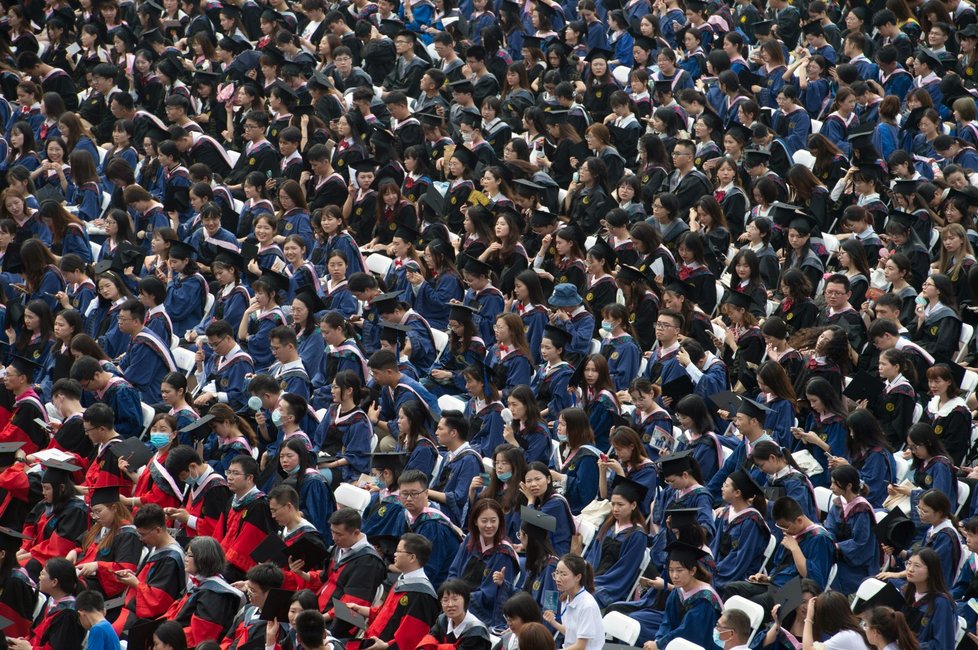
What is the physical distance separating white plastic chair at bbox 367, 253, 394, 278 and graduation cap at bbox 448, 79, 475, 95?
2.63 metres

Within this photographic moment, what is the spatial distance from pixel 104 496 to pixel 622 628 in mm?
3137

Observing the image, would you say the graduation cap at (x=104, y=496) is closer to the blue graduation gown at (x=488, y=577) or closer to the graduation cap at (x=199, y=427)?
the graduation cap at (x=199, y=427)

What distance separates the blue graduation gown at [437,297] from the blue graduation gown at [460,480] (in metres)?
2.39

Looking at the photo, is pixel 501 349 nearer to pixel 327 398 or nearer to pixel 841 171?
pixel 327 398

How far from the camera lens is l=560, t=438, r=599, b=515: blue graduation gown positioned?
8523mm

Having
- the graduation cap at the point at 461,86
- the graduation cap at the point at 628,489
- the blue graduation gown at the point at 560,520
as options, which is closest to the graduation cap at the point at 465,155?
the graduation cap at the point at 461,86

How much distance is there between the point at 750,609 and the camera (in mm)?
6910

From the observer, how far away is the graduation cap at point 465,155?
12.1 meters

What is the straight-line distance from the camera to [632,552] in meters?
7.70

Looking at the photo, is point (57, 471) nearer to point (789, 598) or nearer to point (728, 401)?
point (728, 401)

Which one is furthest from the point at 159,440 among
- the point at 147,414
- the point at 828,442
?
the point at 828,442

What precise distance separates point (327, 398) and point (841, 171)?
503cm

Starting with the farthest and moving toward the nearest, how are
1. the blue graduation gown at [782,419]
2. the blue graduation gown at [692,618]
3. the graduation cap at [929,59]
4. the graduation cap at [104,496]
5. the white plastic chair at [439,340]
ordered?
the graduation cap at [929,59] → the white plastic chair at [439,340] → the blue graduation gown at [782,419] → the graduation cap at [104,496] → the blue graduation gown at [692,618]

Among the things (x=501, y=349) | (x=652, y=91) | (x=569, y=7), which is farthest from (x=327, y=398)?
(x=569, y=7)
